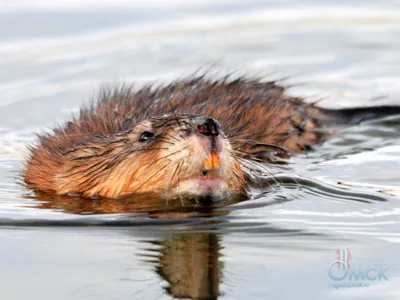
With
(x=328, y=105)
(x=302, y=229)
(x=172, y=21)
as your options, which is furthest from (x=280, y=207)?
(x=172, y=21)

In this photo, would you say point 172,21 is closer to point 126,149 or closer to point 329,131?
point 329,131

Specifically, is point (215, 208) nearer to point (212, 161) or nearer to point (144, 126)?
point (212, 161)

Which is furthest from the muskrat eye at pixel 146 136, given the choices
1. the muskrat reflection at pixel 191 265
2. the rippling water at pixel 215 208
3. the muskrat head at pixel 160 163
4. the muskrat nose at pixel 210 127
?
the muskrat reflection at pixel 191 265

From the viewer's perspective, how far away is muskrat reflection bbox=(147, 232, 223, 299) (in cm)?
586

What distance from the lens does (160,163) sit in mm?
7574

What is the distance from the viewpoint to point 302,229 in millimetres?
7023

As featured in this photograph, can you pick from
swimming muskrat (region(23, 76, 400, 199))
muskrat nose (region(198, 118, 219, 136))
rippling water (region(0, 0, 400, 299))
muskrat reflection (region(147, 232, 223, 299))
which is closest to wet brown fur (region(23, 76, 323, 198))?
swimming muskrat (region(23, 76, 400, 199))

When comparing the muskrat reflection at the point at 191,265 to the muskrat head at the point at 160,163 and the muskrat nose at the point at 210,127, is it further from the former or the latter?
the muskrat nose at the point at 210,127

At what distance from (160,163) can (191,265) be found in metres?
1.42

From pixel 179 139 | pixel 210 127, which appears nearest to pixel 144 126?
pixel 179 139

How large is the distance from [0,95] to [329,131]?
3136 mm

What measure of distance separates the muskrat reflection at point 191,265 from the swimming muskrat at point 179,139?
0.61 m

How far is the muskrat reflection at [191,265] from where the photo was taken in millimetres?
5859

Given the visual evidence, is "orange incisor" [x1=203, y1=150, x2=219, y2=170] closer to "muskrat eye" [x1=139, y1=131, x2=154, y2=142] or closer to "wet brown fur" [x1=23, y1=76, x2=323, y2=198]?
"wet brown fur" [x1=23, y1=76, x2=323, y2=198]
